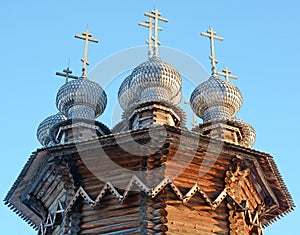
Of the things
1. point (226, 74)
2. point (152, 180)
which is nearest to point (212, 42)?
point (226, 74)

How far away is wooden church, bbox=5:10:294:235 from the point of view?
34.3 ft

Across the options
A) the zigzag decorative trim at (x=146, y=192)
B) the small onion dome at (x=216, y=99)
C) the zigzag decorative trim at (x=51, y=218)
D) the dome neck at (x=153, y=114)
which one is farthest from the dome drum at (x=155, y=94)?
the zigzag decorative trim at (x=51, y=218)

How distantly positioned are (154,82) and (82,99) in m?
1.67

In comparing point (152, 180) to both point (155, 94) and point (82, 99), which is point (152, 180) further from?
point (82, 99)

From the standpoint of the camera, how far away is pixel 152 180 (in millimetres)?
10547

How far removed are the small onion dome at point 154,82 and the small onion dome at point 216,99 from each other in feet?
2.31

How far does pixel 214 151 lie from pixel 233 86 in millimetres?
3153

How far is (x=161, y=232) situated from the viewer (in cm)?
997

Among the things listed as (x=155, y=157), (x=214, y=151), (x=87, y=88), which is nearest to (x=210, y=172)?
(x=214, y=151)

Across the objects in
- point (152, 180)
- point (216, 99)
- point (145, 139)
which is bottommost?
point (152, 180)

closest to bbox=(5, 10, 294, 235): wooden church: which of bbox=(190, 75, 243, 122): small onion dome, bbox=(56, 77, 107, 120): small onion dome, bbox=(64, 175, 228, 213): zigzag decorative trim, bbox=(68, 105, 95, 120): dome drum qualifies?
bbox=(64, 175, 228, 213): zigzag decorative trim

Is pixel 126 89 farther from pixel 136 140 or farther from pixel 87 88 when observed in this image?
pixel 136 140

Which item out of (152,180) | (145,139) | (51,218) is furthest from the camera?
(51,218)

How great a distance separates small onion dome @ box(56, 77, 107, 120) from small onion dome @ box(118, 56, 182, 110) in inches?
31.0
